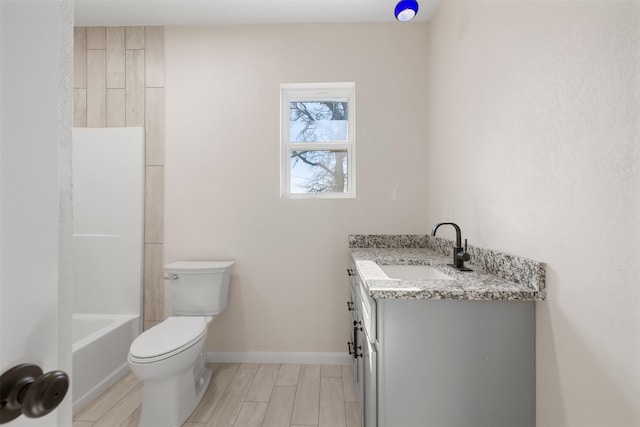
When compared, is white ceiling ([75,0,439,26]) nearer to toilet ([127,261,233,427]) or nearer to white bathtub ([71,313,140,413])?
toilet ([127,261,233,427])

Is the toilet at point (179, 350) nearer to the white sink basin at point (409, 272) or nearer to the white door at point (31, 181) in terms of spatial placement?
the white sink basin at point (409, 272)

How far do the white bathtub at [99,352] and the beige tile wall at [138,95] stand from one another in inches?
7.8

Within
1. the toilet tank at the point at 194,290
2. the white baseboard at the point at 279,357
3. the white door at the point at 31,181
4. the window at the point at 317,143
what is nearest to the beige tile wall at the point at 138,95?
the toilet tank at the point at 194,290

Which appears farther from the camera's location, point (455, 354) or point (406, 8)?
point (406, 8)

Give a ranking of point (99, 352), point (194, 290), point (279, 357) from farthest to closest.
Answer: point (279, 357) < point (194, 290) < point (99, 352)

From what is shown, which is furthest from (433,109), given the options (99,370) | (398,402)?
(99,370)

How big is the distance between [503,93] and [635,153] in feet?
2.24

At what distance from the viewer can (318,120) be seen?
2.51m

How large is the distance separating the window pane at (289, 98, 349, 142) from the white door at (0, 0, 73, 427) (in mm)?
2117

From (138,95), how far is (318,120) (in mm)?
1453

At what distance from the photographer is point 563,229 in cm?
95

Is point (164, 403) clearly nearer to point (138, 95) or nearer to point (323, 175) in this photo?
point (323, 175)

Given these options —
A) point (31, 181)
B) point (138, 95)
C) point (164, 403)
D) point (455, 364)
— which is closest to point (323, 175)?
point (138, 95)

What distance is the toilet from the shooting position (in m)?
1.57
